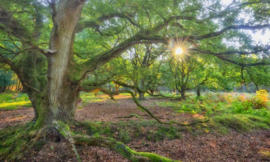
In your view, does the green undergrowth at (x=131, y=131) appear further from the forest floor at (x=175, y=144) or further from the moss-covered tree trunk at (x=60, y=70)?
the moss-covered tree trunk at (x=60, y=70)

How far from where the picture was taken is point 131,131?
5.39 meters

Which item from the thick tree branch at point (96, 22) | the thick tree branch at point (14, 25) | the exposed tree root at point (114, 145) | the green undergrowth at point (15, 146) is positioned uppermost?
the thick tree branch at point (96, 22)

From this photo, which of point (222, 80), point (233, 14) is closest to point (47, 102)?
point (233, 14)

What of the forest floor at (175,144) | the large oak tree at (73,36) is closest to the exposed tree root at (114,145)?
the forest floor at (175,144)

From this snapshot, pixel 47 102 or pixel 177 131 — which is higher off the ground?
pixel 47 102

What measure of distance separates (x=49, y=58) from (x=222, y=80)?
12798mm

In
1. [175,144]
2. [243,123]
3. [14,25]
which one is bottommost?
[175,144]

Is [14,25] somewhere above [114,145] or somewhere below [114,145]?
above

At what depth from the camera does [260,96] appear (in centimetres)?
963

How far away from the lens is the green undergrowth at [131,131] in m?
5.05

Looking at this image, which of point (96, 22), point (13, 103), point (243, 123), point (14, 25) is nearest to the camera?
point (14, 25)

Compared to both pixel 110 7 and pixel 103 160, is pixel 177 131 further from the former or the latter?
pixel 110 7

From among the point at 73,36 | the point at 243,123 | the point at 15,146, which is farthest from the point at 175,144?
the point at 73,36

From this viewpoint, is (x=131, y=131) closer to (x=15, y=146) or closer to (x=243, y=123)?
(x=15, y=146)
